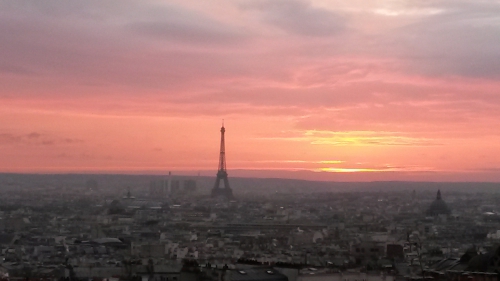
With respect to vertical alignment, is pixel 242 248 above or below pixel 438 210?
below

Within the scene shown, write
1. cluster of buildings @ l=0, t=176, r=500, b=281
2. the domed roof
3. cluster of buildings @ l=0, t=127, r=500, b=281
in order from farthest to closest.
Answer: the domed roof → cluster of buildings @ l=0, t=176, r=500, b=281 → cluster of buildings @ l=0, t=127, r=500, b=281

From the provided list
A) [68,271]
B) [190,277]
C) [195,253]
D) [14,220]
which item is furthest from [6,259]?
[14,220]

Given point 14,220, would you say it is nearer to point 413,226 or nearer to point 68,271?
point 413,226

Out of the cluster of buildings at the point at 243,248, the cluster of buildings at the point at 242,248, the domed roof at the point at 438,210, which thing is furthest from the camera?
the domed roof at the point at 438,210

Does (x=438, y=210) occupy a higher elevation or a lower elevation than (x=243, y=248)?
higher

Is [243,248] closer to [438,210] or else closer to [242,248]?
[242,248]

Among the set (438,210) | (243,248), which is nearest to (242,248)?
(243,248)

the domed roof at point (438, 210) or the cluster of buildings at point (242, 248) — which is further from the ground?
the domed roof at point (438, 210)

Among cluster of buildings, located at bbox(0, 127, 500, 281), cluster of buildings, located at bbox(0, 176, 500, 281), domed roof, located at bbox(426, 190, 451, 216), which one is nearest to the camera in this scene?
cluster of buildings, located at bbox(0, 127, 500, 281)

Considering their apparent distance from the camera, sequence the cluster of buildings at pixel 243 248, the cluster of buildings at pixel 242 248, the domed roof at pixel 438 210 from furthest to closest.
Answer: the domed roof at pixel 438 210 → the cluster of buildings at pixel 243 248 → the cluster of buildings at pixel 242 248

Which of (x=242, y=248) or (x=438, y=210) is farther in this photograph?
(x=438, y=210)

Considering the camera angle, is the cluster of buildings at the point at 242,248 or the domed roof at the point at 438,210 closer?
the cluster of buildings at the point at 242,248
